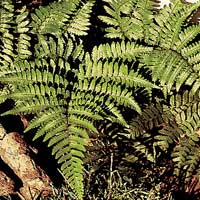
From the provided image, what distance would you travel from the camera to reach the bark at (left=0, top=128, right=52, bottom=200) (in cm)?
345

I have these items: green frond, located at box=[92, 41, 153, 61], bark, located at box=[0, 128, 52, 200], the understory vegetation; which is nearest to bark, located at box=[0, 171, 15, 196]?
bark, located at box=[0, 128, 52, 200]

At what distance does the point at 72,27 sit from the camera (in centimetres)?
355

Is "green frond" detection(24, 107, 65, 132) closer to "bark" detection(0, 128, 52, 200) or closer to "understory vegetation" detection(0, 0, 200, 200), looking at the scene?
"understory vegetation" detection(0, 0, 200, 200)

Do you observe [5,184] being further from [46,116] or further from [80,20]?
[80,20]

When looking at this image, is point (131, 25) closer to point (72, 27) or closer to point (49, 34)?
point (72, 27)

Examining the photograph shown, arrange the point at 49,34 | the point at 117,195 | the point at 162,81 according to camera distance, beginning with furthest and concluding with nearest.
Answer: the point at 49,34
the point at 117,195
the point at 162,81

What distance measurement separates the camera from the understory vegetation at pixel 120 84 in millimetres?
3201

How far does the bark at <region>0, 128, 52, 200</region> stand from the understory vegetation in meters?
0.13

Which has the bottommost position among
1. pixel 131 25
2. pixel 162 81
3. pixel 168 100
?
pixel 168 100

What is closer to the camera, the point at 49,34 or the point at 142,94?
the point at 142,94

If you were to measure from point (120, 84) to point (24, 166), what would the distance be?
3.38ft

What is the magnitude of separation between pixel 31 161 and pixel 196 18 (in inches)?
77.3

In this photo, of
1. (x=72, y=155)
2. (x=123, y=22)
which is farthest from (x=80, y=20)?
(x=72, y=155)

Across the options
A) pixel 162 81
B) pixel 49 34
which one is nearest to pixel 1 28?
pixel 49 34
